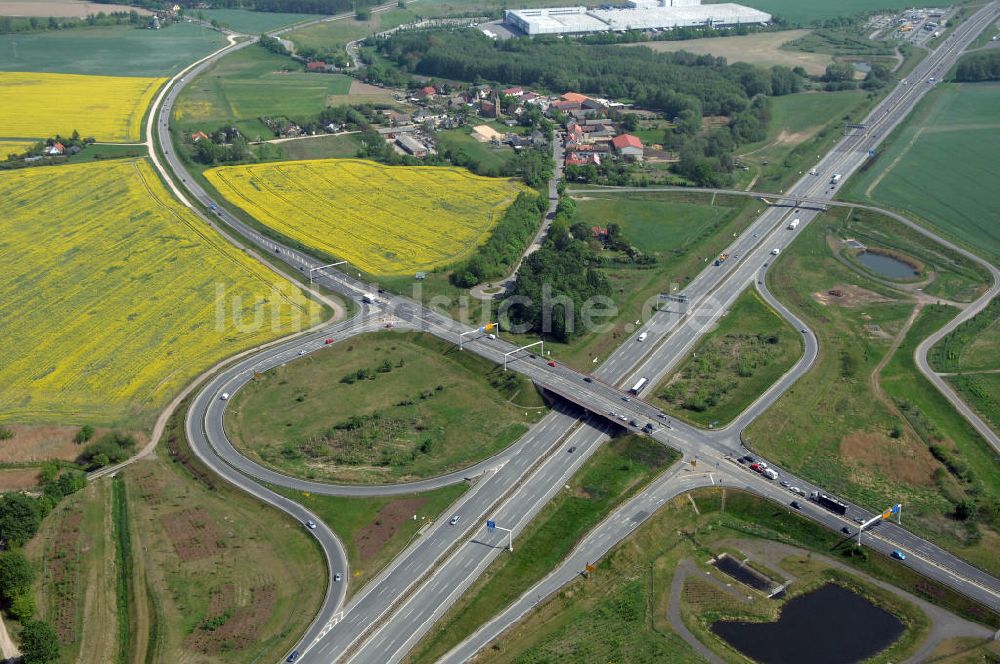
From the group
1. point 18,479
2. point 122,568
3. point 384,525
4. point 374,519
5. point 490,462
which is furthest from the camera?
point 490,462

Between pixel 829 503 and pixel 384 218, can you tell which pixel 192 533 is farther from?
pixel 384 218

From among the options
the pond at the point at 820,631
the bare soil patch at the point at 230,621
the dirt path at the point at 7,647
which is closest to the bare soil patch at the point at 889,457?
the pond at the point at 820,631

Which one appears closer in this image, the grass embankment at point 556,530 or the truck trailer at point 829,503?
the grass embankment at point 556,530

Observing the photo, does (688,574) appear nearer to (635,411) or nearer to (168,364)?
(635,411)

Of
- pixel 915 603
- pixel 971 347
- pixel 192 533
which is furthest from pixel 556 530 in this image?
pixel 971 347

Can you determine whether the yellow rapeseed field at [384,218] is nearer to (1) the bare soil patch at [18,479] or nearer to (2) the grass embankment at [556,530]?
(2) the grass embankment at [556,530]

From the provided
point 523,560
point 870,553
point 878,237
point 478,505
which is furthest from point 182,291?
point 878,237
